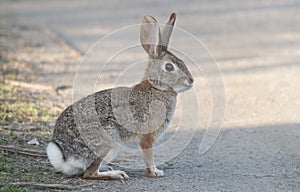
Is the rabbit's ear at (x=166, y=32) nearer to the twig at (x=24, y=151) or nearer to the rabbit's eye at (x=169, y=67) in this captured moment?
the rabbit's eye at (x=169, y=67)

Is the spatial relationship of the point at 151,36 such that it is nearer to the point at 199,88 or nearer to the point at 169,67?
the point at 169,67

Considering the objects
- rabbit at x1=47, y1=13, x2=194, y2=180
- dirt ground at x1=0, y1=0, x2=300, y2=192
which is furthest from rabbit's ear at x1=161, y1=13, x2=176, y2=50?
dirt ground at x1=0, y1=0, x2=300, y2=192

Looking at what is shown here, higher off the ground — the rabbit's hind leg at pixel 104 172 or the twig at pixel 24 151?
the rabbit's hind leg at pixel 104 172

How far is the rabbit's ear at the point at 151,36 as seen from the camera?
202 inches

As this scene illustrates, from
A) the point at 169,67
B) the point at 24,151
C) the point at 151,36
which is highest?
the point at 151,36

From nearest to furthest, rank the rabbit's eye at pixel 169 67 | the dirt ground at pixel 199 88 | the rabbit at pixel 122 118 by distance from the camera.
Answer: the rabbit at pixel 122 118 → the rabbit's eye at pixel 169 67 → the dirt ground at pixel 199 88

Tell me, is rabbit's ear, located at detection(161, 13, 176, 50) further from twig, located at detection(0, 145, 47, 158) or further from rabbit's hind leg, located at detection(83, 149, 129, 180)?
twig, located at detection(0, 145, 47, 158)

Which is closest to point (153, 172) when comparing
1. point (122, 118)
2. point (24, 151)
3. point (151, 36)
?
point (122, 118)

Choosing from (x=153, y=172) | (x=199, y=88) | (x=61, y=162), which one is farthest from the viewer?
(x=199, y=88)

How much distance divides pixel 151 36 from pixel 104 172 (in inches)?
43.3

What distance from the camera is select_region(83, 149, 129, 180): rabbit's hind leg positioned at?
196 inches

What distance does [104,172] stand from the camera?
516 cm

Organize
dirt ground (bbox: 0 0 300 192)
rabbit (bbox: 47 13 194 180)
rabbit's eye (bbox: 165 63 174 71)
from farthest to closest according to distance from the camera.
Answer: dirt ground (bbox: 0 0 300 192) → rabbit's eye (bbox: 165 63 174 71) → rabbit (bbox: 47 13 194 180)

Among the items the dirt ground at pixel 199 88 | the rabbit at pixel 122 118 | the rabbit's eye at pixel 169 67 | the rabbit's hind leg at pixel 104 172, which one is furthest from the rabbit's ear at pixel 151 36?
the dirt ground at pixel 199 88
